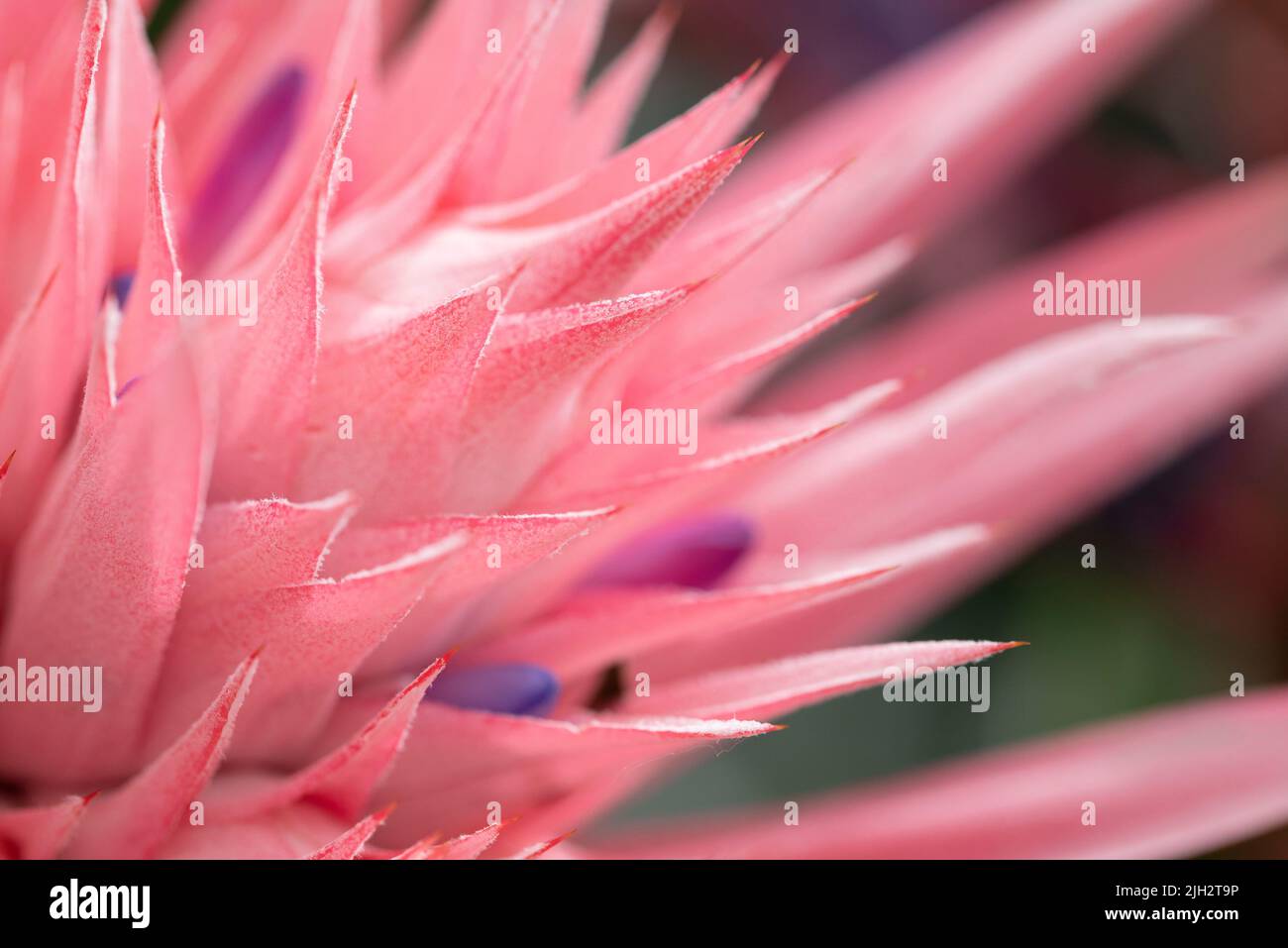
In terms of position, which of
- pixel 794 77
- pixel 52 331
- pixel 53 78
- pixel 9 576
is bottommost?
pixel 9 576

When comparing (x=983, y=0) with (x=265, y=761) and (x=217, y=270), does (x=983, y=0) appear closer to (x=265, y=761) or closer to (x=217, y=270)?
(x=217, y=270)

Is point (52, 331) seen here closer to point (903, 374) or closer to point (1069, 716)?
point (903, 374)

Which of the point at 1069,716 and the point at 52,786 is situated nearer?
the point at 52,786

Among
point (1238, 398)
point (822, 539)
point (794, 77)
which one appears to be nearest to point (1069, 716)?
point (1238, 398)
